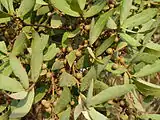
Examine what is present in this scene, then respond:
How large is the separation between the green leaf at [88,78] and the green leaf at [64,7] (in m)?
0.12

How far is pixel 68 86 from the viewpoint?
0.84m

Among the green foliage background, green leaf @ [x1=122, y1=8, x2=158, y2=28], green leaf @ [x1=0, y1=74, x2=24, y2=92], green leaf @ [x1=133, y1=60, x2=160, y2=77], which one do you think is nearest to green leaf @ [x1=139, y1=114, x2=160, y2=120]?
the green foliage background

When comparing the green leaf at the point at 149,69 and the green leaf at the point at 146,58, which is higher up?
the green leaf at the point at 146,58

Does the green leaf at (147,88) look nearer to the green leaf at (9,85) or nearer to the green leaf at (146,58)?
the green leaf at (146,58)

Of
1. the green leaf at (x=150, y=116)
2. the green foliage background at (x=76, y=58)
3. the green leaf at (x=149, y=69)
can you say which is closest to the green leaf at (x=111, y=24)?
the green foliage background at (x=76, y=58)

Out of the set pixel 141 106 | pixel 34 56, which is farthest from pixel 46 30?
pixel 141 106

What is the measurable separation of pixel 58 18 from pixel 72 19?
3cm

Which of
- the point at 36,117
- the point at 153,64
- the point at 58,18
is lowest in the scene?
the point at 36,117

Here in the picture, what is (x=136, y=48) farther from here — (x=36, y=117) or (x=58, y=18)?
(x=36, y=117)

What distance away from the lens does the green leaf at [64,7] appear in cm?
85

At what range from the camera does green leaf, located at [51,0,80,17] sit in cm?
85

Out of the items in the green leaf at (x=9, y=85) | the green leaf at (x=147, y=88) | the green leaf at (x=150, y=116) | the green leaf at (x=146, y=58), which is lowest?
the green leaf at (x=150, y=116)

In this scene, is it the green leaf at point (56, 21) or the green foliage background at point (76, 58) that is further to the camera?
the green leaf at point (56, 21)

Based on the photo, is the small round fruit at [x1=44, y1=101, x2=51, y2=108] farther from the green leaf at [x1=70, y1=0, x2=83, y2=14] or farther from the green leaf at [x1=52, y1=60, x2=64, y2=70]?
the green leaf at [x1=70, y1=0, x2=83, y2=14]
